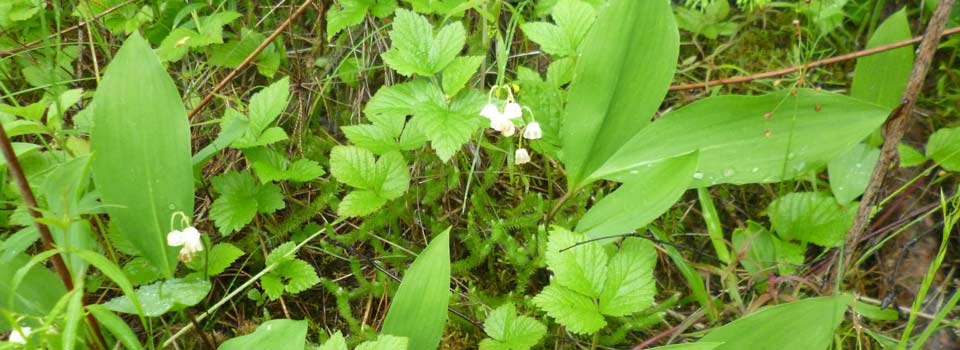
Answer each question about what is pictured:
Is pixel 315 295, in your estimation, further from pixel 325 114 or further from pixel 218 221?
pixel 325 114

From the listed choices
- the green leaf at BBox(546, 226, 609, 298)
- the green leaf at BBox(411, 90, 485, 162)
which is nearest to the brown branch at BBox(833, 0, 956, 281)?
the green leaf at BBox(546, 226, 609, 298)

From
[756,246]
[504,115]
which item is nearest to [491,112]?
[504,115]

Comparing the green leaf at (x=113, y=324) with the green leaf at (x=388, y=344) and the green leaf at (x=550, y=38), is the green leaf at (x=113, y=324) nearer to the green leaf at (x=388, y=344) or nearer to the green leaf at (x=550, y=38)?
the green leaf at (x=388, y=344)

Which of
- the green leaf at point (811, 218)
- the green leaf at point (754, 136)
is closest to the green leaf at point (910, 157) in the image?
the green leaf at point (811, 218)

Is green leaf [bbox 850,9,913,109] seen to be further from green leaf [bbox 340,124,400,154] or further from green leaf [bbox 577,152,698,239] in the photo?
green leaf [bbox 340,124,400,154]

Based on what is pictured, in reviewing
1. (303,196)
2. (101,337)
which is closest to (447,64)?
(303,196)
